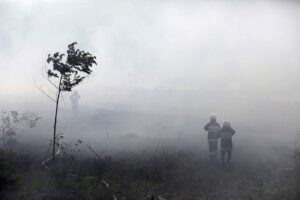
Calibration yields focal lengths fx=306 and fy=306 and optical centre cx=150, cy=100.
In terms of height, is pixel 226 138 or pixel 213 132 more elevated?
pixel 213 132

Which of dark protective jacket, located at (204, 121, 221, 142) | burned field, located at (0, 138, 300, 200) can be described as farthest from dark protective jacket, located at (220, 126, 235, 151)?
burned field, located at (0, 138, 300, 200)

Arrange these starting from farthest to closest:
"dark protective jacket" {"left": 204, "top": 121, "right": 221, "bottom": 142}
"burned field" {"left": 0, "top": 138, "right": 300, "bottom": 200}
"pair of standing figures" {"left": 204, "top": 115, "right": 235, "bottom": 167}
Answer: "dark protective jacket" {"left": 204, "top": 121, "right": 221, "bottom": 142} → "pair of standing figures" {"left": 204, "top": 115, "right": 235, "bottom": 167} → "burned field" {"left": 0, "top": 138, "right": 300, "bottom": 200}

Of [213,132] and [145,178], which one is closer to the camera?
[145,178]

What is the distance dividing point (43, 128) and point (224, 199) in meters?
17.0

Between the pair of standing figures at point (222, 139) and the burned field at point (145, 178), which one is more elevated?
the pair of standing figures at point (222, 139)

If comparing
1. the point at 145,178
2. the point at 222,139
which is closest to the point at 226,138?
the point at 222,139

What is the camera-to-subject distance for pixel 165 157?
42.7ft

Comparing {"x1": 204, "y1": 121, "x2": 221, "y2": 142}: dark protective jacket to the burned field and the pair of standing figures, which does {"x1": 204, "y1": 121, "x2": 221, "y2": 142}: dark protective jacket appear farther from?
the burned field

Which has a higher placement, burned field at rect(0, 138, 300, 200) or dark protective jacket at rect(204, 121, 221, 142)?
dark protective jacket at rect(204, 121, 221, 142)

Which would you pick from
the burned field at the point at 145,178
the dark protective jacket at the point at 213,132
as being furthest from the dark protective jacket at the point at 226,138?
the burned field at the point at 145,178

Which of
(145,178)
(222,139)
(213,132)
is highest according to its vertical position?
(213,132)

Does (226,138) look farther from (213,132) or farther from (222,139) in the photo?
(213,132)

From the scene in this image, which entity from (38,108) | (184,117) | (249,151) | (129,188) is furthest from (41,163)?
(38,108)

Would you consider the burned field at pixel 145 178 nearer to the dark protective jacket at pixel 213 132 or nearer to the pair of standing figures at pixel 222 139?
the pair of standing figures at pixel 222 139
